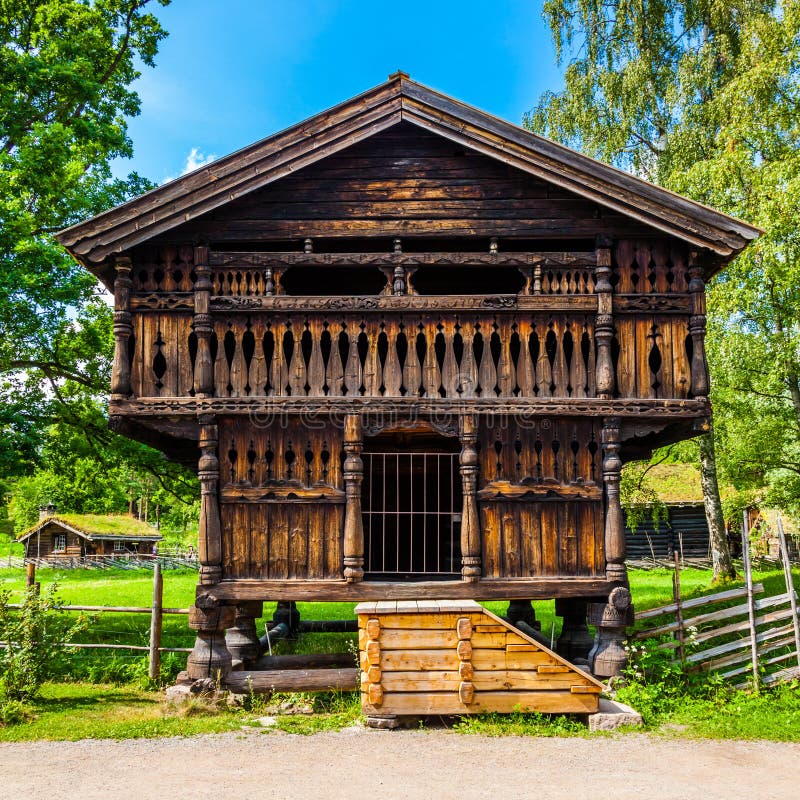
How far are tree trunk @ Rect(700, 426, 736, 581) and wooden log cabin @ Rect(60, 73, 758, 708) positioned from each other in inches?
417

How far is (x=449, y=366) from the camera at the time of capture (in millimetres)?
11172

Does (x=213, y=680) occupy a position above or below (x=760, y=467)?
below

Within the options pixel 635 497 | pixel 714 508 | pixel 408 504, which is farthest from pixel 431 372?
pixel 635 497

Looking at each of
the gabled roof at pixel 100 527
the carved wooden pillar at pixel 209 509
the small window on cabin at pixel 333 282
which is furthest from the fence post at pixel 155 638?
the gabled roof at pixel 100 527

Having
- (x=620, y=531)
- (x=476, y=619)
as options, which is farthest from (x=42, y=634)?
(x=620, y=531)

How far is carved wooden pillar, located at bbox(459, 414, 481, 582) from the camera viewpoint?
10820 millimetres

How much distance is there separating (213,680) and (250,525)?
2.26m

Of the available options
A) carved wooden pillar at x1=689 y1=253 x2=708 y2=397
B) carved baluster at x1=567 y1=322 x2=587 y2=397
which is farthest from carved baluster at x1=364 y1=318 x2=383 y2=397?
carved wooden pillar at x1=689 y1=253 x2=708 y2=397

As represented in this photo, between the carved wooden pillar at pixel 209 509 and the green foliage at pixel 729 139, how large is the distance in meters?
14.5

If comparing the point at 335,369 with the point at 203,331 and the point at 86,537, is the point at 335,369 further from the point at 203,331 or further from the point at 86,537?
the point at 86,537

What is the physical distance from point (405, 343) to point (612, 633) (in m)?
5.28

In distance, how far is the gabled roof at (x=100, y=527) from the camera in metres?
53.0

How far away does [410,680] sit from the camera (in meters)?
9.52

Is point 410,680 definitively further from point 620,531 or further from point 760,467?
point 760,467
